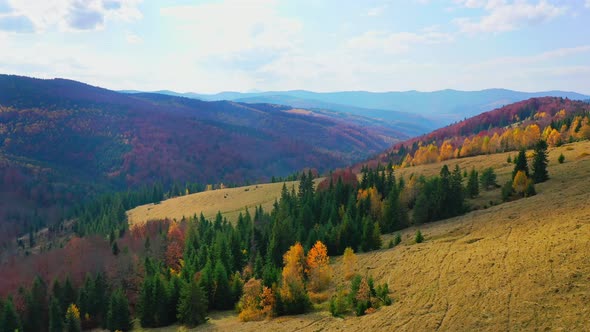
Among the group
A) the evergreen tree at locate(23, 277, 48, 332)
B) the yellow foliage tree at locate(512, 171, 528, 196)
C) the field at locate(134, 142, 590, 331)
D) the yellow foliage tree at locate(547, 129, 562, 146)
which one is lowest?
the evergreen tree at locate(23, 277, 48, 332)

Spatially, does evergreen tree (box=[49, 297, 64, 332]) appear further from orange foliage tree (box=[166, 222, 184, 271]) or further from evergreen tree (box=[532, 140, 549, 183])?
evergreen tree (box=[532, 140, 549, 183])

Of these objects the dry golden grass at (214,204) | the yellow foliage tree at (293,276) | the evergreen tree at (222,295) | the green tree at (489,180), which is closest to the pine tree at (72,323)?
the evergreen tree at (222,295)

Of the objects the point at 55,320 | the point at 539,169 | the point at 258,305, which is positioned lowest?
the point at 55,320

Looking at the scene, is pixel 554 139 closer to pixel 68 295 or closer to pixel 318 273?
pixel 318 273

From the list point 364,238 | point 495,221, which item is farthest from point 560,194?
point 364,238

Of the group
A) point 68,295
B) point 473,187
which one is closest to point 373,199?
point 473,187

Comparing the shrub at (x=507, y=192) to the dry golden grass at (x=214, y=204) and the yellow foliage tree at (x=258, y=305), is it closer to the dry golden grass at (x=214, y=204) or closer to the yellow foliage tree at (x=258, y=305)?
the yellow foliage tree at (x=258, y=305)

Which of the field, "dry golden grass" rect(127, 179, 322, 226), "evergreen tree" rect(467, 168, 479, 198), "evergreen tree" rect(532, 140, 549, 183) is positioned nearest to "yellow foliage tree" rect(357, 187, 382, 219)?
"evergreen tree" rect(467, 168, 479, 198)

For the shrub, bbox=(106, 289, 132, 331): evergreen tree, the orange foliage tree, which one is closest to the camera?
bbox=(106, 289, 132, 331): evergreen tree
